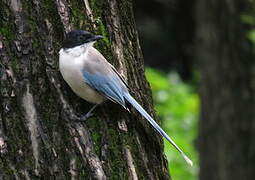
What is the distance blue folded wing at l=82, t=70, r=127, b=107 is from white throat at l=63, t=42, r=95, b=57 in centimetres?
12

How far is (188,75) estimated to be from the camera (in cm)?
1491

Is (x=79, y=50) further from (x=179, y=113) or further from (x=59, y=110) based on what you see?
(x=179, y=113)

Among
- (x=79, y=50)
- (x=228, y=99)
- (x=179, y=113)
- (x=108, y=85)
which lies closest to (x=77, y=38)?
(x=79, y=50)

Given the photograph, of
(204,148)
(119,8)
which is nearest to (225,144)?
(204,148)

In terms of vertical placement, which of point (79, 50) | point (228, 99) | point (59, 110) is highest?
point (79, 50)

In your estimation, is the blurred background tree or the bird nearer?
the bird

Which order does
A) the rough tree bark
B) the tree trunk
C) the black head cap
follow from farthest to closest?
1. the tree trunk
2. the black head cap
3. the rough tree bark

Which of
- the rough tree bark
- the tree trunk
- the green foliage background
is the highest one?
the rough tree bark

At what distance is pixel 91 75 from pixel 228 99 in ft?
14.3

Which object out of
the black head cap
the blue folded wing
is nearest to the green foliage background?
the blue folded wing

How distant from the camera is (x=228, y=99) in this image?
818 centimetres

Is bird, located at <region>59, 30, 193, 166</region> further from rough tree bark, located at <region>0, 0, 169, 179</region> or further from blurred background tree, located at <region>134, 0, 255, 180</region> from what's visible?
blurred background tree, located at <region>134, 0, 255, 180</region>

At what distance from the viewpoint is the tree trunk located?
8094 mm

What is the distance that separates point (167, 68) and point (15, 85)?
1121 cm
